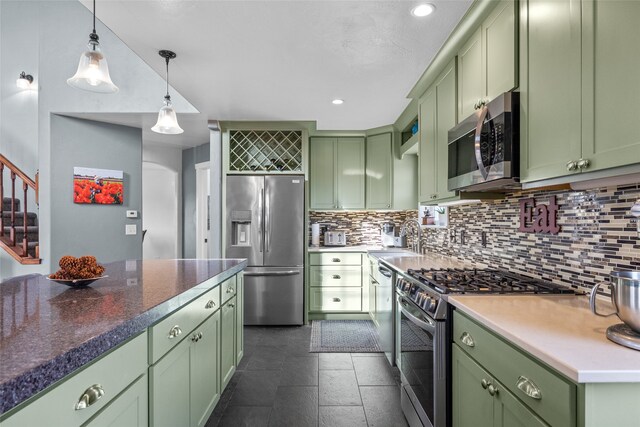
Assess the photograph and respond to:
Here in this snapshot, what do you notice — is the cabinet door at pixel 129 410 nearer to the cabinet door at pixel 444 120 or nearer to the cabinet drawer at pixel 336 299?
the cabinet door at pixel 444 120

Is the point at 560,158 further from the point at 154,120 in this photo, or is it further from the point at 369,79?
the point at 154,120

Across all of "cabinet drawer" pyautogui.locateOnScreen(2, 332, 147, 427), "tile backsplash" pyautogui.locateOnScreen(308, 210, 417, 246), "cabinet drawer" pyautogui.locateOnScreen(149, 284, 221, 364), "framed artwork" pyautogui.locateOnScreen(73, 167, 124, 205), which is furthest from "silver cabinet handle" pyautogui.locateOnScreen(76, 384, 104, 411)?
"framed artwork" pyautogui.locateOnScreen(73, 167, 124, 205)

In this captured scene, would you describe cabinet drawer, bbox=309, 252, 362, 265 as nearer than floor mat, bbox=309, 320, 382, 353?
No

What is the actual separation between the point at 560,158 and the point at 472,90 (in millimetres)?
904

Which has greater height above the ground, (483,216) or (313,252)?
(483,216)

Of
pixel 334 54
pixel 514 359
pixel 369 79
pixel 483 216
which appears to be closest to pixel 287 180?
pixel 369 79

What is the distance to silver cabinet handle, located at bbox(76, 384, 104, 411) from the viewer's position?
0.87 meters

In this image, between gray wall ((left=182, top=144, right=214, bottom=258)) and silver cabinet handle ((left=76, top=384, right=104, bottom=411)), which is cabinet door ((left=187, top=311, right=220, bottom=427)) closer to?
silver cabinet handle ((left=76, top=384, right=104, bottom=411))

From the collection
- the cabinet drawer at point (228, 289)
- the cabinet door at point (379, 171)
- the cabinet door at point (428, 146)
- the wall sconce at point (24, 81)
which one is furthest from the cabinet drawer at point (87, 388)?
the wall sconce at point (24, 81)

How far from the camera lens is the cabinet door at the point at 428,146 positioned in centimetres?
268

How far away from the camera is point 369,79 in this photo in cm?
279

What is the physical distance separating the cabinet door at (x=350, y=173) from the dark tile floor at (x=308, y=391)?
186 cm

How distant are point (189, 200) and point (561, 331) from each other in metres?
5.62

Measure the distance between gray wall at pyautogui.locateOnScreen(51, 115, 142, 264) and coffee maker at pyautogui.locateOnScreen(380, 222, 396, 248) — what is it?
3.20 m
